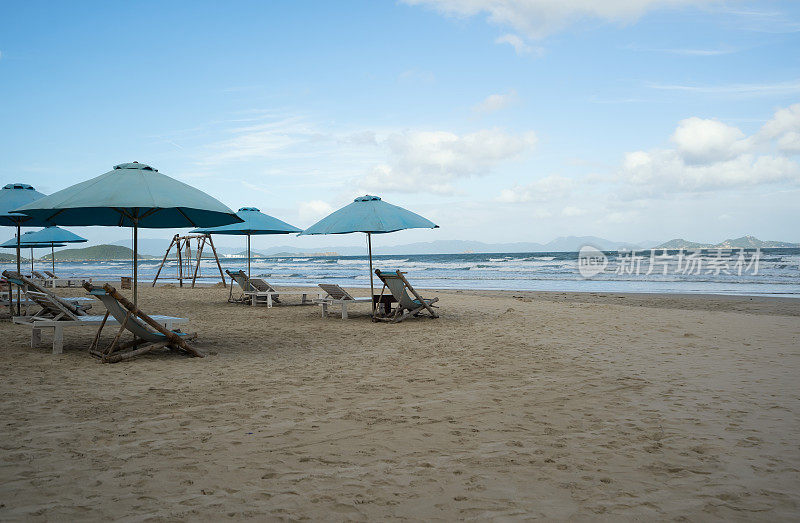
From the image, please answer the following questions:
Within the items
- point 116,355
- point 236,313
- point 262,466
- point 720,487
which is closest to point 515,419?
point 720,487

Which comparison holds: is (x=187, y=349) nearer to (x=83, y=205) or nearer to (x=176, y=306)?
(x=83, y=205)

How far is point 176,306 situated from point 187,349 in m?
→ 7.21

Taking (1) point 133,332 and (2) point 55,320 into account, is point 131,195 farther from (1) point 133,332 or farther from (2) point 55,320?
(2) point 55,320

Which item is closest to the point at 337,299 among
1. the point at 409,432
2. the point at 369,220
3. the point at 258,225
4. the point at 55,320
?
the point at 369,220

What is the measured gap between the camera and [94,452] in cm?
300

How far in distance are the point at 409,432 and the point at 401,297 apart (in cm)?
563

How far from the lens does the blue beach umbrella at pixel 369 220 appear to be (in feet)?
30.4

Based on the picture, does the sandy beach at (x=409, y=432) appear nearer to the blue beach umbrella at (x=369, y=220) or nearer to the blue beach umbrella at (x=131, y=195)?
the blue beach umbrella at (x=131, y=195)

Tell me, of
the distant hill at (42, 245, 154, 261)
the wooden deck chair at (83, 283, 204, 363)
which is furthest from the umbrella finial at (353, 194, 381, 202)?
the distant hill at (42, 245, 154, 261)

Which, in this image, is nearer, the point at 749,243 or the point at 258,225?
the point at 258,225

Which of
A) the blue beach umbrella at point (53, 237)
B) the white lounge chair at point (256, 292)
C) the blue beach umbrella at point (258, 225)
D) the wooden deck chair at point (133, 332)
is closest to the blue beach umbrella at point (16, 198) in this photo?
the wooden deck chair at point (133, 332)

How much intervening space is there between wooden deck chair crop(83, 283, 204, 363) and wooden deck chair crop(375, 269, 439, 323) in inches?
135

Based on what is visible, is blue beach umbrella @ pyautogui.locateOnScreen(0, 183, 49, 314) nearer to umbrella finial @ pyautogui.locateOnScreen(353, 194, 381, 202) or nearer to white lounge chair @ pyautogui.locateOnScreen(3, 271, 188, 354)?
white lounge chair @ pyautogui.locateOnScreen(3, 271, 188, 354)

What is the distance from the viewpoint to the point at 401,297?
8.98 meters
